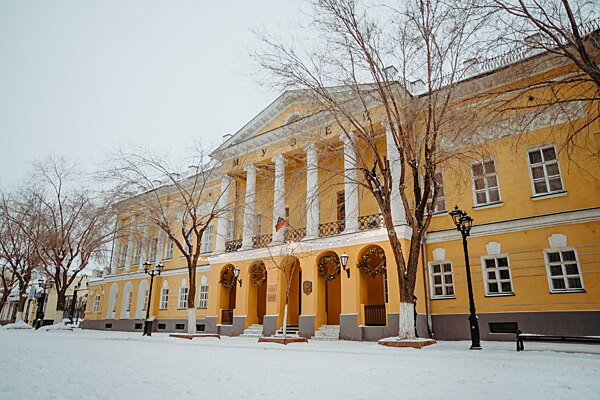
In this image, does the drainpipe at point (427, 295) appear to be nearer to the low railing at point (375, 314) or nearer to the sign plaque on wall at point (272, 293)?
the low railing at point (375, 314)

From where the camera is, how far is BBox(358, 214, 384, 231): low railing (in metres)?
15.7

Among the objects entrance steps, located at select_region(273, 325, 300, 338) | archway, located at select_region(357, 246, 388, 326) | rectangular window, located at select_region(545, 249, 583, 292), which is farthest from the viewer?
entrance steps, located at select_region(273, 325, 300, 338)

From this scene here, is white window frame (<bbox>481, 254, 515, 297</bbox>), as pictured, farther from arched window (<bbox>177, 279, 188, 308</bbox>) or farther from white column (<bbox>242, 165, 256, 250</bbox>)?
arched window (<bbox>177, 279, 188, 308</bbox>)

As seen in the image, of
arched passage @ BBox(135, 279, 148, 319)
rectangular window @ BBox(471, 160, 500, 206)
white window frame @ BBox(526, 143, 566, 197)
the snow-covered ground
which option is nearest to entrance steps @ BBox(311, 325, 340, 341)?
rectangular window @ BBox(471, 160, 500, 206)

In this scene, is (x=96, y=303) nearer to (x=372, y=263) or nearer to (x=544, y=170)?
(x=372, y=263)

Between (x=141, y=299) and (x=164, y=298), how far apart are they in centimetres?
218

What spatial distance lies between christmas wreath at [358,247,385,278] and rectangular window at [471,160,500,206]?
422cm

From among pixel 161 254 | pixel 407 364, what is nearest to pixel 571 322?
pixel 407 364

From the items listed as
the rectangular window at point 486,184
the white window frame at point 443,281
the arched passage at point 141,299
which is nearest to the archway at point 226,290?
the arched passage at point 141,299

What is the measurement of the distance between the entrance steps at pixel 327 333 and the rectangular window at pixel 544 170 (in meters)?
9.09

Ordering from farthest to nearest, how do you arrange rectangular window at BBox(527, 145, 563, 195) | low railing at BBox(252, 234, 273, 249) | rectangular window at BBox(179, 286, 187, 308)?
1. rectangular window at BBox(179, 286, 187, 308)
2. low railing at BBox(252, 234, 273, 249)
3. rectangular window at BBox(527, 145, 563, 195)

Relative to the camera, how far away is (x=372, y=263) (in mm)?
15820

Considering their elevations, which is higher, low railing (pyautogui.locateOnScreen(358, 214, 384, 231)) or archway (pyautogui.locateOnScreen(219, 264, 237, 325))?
low railing (pyautogui.locateOnScreen(358, 214, 384, 231))

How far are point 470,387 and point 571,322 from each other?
1012 cm
